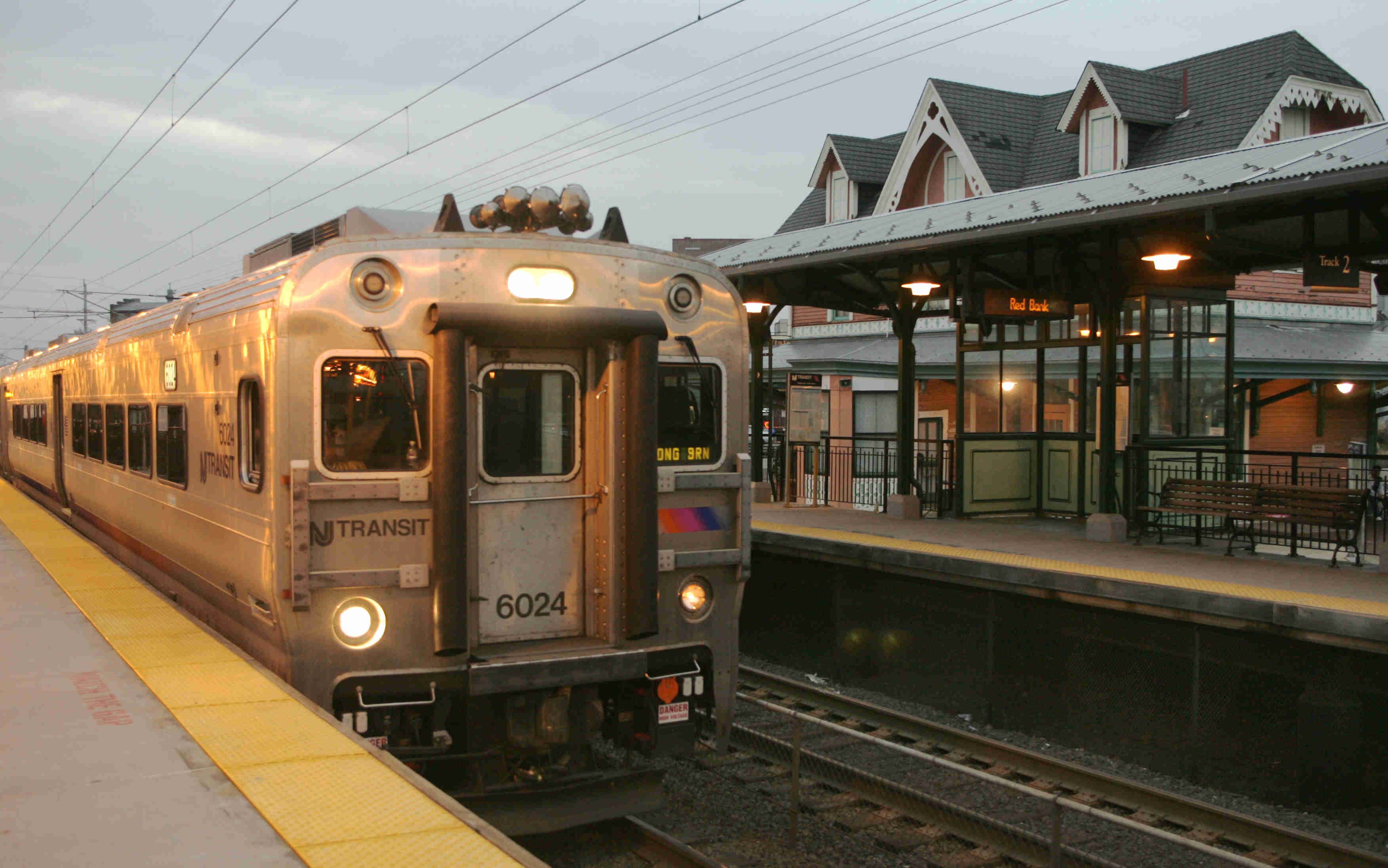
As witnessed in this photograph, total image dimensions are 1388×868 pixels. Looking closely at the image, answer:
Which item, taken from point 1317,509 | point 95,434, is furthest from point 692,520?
point 95,434

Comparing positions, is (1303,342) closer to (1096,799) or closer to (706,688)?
(1096,799)

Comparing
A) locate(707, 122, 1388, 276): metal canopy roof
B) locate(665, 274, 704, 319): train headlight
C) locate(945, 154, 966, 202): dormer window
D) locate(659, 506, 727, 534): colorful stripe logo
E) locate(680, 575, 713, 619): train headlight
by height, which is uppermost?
locate(945, 154, 966, 202): dormer window

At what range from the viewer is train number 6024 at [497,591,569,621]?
632 centimetres

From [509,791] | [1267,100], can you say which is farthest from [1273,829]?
[1267,100]

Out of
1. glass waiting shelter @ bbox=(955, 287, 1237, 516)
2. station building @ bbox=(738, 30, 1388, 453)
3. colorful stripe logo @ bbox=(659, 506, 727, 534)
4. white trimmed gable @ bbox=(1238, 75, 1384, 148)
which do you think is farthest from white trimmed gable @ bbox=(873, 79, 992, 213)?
colorful stripe logo @ bbox=(659, 506, 727, 534)

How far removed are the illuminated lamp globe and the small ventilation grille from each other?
7.80m

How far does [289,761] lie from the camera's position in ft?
16.4

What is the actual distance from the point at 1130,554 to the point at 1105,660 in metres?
2.35

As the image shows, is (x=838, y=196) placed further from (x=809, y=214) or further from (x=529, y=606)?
(x=529, y=606)

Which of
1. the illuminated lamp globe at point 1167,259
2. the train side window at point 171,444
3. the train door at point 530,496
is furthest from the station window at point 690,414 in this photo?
the illuminated lamp globe at point 1167,259

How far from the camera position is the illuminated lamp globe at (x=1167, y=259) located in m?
11.6

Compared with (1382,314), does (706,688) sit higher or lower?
lower

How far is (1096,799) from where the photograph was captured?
7.81 metres

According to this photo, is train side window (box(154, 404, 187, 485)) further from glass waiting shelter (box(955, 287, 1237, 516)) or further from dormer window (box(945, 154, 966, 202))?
dormer window (box(945, 154, 966, 202))
